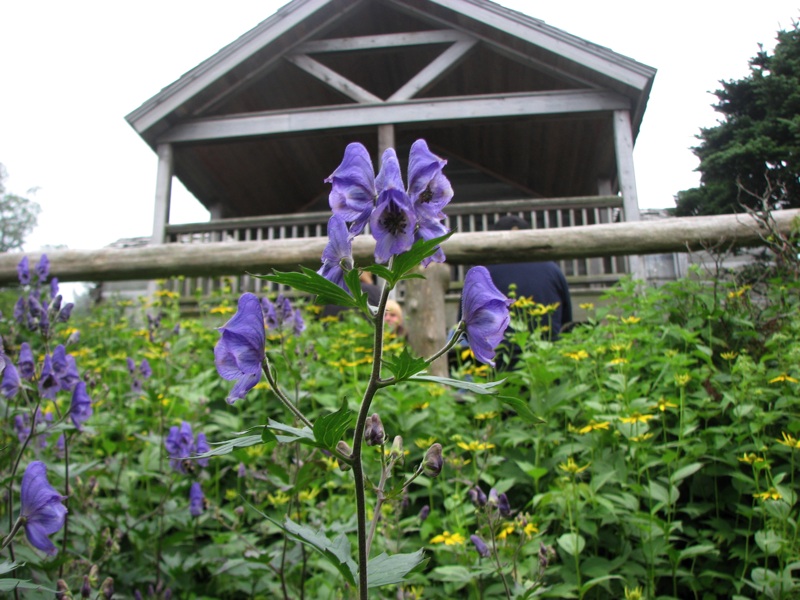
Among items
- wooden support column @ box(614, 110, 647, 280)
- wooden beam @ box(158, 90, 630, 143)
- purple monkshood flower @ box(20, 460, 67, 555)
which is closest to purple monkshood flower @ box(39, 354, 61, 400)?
purple monkshood flower @ box(20, 460, 67, 555)

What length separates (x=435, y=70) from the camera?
32.6 ft

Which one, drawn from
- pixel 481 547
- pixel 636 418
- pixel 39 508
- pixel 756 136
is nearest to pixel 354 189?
pixel 39 508

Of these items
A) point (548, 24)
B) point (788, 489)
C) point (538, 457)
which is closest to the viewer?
point (788, 489)

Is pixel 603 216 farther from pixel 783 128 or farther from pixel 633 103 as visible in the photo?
pixel 783 128

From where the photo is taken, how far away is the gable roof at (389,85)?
9.62m

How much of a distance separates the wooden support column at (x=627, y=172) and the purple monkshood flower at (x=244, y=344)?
28.7ft

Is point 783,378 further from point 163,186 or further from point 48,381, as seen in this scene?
point 163,186

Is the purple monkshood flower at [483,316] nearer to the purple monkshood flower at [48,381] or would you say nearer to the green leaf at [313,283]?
the green leaf at [313,283]

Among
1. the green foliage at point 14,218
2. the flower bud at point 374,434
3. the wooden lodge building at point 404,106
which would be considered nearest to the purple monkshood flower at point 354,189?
the flower bud at point 374,434

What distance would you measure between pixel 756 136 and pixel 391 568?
1082 cm

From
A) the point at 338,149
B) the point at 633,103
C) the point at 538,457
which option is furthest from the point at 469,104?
the point at 538,457

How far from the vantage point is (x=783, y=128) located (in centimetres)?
992

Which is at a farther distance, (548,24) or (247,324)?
(548,24)

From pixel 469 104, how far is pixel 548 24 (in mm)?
1483
